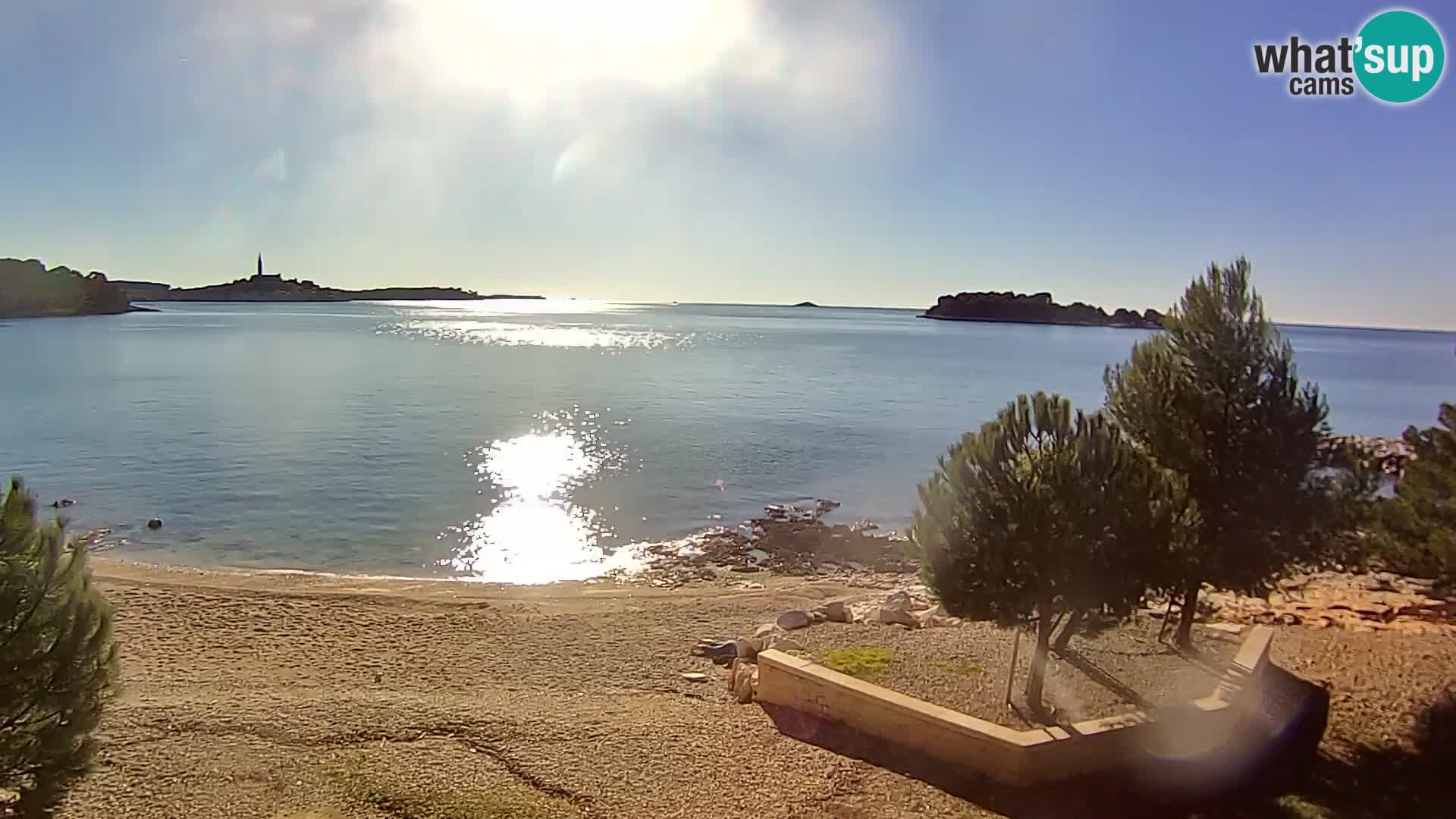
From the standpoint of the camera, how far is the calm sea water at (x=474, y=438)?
24859mm

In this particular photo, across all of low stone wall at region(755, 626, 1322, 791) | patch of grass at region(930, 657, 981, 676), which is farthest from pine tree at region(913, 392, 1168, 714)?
patch of grass at region(930, 657, 981, 676)

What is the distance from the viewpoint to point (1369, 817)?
737 centimetres

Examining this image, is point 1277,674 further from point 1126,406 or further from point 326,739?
point 326,739

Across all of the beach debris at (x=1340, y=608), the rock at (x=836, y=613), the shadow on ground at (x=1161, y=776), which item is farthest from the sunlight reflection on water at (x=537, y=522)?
the shadow on ground at (x=1161, y=776)

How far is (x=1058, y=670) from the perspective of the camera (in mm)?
Answer: 9961

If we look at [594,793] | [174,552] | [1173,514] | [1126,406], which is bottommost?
[174,552]

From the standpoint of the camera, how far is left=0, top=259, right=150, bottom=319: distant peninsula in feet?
472

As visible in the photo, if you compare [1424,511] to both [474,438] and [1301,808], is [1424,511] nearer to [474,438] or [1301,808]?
[1301,808]

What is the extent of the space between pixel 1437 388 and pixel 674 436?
255ft

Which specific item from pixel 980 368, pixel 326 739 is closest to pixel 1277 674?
pixel 326 739

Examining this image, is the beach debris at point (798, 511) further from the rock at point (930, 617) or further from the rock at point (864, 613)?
the rock at point (930, 617)

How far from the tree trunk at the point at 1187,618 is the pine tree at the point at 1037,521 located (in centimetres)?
193

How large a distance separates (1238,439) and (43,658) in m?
10.9

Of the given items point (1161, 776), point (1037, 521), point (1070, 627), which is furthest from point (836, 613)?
point (1161, 776)
